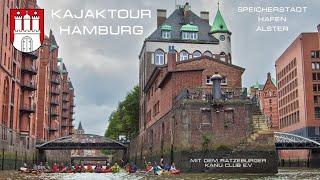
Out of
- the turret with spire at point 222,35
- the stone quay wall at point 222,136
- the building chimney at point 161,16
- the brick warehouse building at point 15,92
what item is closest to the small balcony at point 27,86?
the brick warehouse building at point 15,92

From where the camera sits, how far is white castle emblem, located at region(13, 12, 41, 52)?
1246 inches

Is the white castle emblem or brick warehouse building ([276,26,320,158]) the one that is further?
brick warehouse building ([276,26,320,158])

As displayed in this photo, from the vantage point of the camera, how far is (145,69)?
82375 millimetres

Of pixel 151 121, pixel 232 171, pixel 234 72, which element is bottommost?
pixel 232 171

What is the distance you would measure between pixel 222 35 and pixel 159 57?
12.3 meters

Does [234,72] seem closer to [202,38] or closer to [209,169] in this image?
[209,169]

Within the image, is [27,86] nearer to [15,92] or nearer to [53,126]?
[15,92]

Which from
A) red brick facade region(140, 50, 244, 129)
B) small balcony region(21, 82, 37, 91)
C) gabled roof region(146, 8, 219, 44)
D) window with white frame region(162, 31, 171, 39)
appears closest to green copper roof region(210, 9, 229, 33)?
gabled roof region(146, 8, 219, 44)

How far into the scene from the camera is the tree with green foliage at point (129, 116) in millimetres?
105463

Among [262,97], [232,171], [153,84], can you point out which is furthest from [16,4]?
[262,97]

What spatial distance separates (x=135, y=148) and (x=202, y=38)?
2657 cm

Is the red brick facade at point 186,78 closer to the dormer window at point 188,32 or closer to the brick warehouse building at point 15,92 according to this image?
the dormer window at point 188,32

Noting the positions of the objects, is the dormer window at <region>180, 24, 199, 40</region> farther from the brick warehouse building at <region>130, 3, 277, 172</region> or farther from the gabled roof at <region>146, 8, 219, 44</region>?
the brick warehouse building at <region>130, 3, 277, 172</region>

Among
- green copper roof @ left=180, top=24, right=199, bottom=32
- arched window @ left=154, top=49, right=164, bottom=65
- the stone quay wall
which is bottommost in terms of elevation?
the stone quay wall
